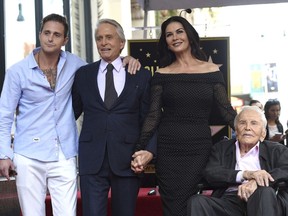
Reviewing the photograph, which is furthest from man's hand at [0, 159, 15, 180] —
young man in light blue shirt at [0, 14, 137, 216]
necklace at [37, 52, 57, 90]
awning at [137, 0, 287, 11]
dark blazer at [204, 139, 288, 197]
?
awning at [137, 0, 287, 11]

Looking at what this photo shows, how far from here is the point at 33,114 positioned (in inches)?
207

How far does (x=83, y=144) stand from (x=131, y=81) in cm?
59

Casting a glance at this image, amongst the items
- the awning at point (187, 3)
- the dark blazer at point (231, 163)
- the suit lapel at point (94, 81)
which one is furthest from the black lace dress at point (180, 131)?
the awning at point (187, 3)

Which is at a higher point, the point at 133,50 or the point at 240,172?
the point at 133,50

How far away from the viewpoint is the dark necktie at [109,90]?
5.27 meters

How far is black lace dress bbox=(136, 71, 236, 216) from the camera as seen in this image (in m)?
5.40

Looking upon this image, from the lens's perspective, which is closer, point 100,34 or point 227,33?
point 100,34

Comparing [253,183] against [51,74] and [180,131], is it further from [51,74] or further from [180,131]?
[51,74]

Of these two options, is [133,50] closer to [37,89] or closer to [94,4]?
[37,89]

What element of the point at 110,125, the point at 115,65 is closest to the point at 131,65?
the point at 115,65

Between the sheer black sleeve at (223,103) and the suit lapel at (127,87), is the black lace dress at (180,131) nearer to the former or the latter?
the sheer black sleeve at (223,103)

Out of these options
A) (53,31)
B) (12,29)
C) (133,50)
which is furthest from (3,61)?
(53,31)

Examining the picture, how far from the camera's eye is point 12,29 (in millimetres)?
8234

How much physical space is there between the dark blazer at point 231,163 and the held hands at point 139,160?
465 millimetres
